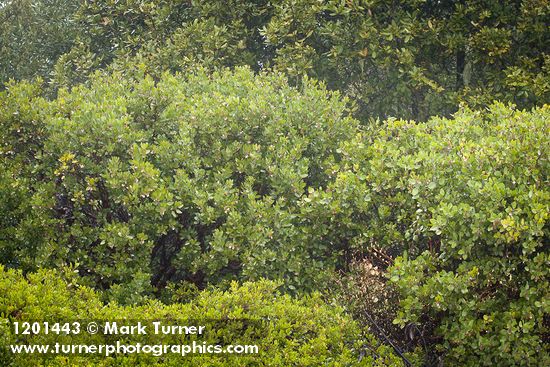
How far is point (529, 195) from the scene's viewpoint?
596 cm

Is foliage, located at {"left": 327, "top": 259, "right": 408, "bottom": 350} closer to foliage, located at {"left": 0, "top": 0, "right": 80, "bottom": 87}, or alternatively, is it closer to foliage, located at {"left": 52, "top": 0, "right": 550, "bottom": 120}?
foliage, located at {"left": 52, "top": 0, "right": 550, "bottom": 120}

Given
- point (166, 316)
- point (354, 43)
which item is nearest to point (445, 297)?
point (166, 316)

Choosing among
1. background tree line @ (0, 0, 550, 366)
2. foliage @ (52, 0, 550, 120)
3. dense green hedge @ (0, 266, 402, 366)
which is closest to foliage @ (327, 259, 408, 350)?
background tree line @ (0, 0, 550, 366)

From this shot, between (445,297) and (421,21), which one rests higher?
(421,21)

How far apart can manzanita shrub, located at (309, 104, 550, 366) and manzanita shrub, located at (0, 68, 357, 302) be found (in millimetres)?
584

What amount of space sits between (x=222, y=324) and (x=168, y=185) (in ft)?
7.05

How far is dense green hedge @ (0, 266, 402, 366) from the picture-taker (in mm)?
5012

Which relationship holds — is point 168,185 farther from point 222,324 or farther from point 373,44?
point 373,44

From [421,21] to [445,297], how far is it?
19.3 feet

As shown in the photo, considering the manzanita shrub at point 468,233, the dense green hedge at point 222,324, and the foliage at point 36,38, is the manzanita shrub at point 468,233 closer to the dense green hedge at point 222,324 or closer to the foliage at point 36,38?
the dense green hedge at point 222,324

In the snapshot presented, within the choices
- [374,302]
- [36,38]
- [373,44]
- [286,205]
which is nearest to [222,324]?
[374,302]

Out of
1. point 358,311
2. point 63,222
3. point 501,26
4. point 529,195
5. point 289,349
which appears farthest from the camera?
point 501,26

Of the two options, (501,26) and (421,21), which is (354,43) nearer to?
(421,21)

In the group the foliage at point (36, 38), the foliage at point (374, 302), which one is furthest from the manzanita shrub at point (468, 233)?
the foliage at point (36, 38)
